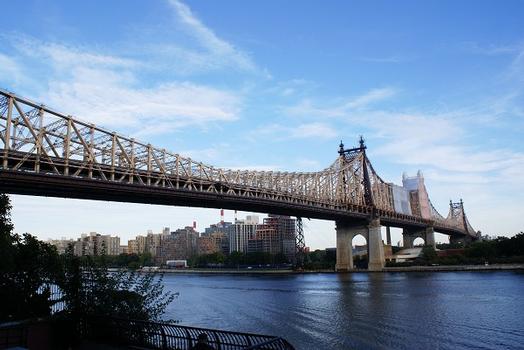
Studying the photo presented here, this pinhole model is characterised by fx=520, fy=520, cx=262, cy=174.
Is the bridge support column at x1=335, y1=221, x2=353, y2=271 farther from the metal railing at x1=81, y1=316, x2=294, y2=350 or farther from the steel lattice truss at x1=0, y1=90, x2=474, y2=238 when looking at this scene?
the metal railing at x1=81, y1=316, x2=294, y2=350

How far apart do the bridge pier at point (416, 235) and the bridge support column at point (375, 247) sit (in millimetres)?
33988

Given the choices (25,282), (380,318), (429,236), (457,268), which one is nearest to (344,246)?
(457,268)

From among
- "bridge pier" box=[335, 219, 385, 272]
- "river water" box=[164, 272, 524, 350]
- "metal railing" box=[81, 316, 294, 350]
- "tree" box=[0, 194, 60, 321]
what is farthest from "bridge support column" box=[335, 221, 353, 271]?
"metal railing" box=[81, 316, 294, 350]

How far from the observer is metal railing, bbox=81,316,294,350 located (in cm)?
1176

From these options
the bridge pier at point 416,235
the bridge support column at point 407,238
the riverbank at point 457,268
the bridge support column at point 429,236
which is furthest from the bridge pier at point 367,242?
the bridge support column at point 407,238

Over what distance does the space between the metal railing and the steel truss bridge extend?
29149mm

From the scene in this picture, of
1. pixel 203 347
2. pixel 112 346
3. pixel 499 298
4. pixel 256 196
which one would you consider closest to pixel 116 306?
pixel 112 346

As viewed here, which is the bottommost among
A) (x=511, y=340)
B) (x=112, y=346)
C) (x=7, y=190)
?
(x=511, y=340)

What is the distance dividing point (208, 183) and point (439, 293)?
31.6 m

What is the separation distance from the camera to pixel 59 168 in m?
47.7

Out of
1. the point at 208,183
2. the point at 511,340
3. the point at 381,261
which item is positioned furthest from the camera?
the point at 381,261

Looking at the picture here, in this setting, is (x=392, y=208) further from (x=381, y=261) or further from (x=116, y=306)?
(x=116, y=306)

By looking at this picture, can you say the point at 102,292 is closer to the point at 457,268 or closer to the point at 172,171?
the point at 172,171

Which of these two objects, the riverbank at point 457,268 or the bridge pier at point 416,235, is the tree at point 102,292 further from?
the bridge pier at point 416,235
